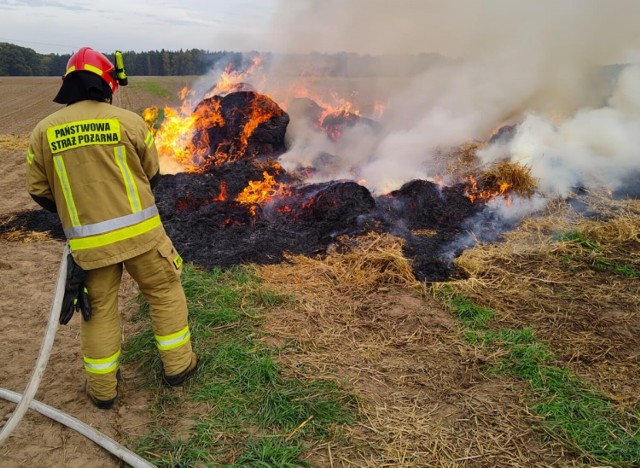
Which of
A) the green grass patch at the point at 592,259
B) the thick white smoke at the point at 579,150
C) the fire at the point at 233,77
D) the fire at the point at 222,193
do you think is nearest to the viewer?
the green grass patch at the point at 592,259

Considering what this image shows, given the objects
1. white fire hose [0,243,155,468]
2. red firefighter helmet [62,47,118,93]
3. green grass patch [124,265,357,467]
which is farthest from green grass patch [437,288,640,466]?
red firefighter helmet [62,47,118,93]

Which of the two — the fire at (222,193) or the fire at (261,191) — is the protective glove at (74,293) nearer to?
the fire at (261,191)

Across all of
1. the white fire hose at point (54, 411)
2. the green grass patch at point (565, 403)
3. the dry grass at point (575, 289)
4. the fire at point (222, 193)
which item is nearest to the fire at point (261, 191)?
the fire at point (222, 193)

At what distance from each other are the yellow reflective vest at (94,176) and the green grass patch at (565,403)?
3.02 meters

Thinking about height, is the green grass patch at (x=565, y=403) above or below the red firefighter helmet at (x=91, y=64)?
below

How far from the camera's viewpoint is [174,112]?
10320mm

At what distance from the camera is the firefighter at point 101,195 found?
2.66 metres

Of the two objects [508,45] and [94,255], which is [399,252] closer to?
[94,255]

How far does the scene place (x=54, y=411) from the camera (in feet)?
9.32

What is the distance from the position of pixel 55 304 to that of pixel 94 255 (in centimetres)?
41

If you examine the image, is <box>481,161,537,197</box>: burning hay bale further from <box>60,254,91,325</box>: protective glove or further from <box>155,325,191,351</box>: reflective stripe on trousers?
<box>60,254,91,325</box>: protective glove

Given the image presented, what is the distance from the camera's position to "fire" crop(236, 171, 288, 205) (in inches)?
285

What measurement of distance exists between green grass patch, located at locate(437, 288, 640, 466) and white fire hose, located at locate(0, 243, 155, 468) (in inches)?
106

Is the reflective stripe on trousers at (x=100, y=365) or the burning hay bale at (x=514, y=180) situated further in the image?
the burning hay bale at (x=514, y=180)
